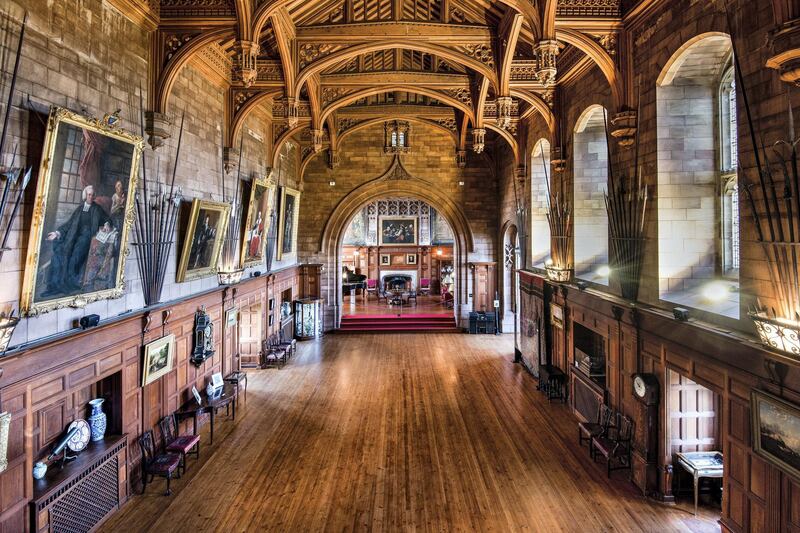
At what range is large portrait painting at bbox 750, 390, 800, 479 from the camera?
3643 millimetres

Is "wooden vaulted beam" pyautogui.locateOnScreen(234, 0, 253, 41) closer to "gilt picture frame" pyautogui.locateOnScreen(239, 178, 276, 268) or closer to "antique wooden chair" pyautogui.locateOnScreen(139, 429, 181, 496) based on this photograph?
"gilt picture frame" pyautogui.locateOnScreen(239, 178, 276, 268)

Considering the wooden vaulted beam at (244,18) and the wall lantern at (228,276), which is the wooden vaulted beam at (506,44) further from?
the wall lantern at (228,276)

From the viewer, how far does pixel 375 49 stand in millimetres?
8156

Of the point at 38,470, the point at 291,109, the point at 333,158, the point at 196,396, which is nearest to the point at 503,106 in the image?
the point at 291,109

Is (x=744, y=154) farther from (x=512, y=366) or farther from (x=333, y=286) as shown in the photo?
(x=333, y=286)

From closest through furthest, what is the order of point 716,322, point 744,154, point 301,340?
point 744,154 → point 716,322 → point 301,340

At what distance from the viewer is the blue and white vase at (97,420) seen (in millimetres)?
5508

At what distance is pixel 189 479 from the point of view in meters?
6.36

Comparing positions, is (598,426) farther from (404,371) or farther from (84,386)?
(84,386)

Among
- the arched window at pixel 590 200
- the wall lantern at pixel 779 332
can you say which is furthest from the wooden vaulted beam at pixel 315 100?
the wall lantern at pixel 779 332

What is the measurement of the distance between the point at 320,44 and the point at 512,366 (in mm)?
9187

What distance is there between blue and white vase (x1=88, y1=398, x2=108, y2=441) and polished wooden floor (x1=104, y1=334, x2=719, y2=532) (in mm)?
1056

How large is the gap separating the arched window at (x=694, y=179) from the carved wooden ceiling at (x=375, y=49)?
2.82 feet

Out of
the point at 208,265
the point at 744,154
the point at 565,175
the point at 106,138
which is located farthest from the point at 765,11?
the point at 208,265
